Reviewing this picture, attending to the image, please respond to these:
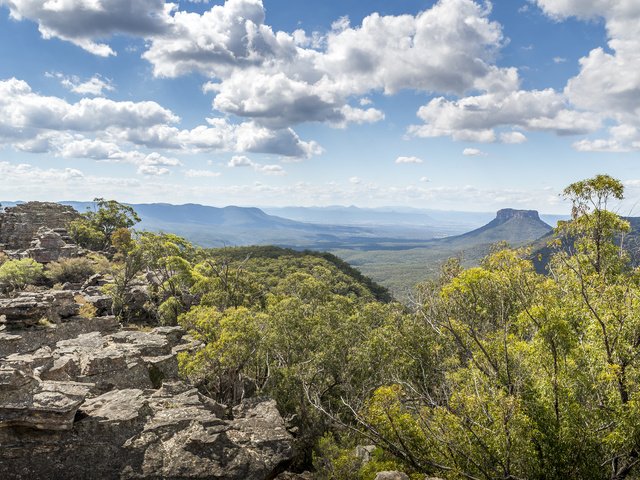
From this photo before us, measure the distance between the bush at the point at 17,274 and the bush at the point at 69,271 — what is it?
13.1 feet

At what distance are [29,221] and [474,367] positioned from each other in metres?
119

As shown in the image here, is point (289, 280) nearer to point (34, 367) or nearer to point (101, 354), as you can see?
point (101, 354)

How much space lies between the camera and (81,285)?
201 feet

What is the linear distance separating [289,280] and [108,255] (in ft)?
183

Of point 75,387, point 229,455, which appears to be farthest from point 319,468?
point 75,387

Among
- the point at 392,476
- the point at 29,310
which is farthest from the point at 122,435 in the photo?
the point at 29,310

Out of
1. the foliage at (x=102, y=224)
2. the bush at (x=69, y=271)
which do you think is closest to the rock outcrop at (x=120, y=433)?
the bush at (x=69, y=271)

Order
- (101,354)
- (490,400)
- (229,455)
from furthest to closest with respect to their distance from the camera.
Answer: (101,354) < (229,455) < (490,400)

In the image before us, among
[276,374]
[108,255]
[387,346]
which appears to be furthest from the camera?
[108,255]

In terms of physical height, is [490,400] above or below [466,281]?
below

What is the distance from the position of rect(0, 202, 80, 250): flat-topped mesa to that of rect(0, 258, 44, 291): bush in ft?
124

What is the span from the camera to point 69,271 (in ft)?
215

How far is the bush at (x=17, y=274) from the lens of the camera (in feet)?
181

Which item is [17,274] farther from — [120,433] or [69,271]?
[120,433]
